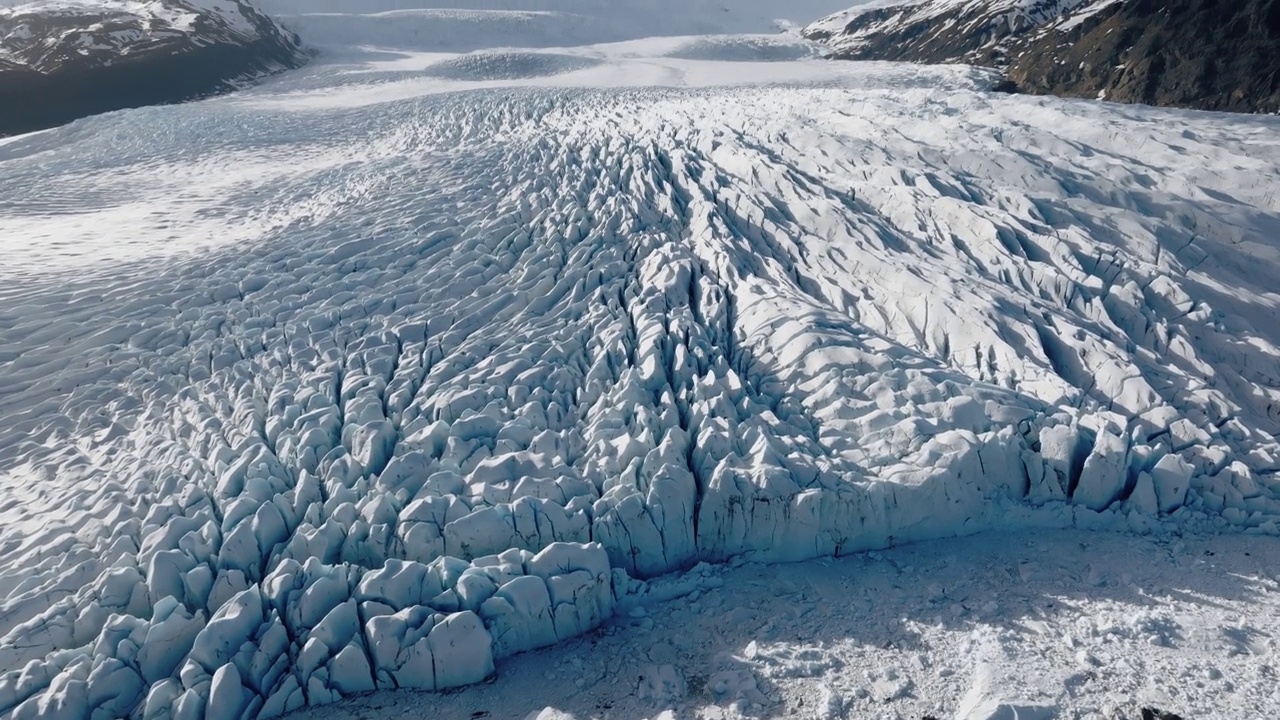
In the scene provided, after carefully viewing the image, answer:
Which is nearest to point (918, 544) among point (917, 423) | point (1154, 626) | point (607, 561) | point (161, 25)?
point (917, 423)

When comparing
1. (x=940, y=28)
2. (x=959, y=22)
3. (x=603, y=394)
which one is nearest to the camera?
(x=603, y=394)

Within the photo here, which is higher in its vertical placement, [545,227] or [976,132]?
[976,132]

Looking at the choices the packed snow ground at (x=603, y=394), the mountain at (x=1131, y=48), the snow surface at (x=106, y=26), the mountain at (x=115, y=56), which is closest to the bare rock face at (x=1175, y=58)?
the mountain at (x=1131, y=48)

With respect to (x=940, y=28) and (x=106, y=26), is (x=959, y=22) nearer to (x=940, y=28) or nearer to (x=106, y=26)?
(x=940, y=28)

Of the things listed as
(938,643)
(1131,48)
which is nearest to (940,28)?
(1131,48)

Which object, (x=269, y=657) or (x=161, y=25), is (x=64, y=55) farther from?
(x=269, y=657)
